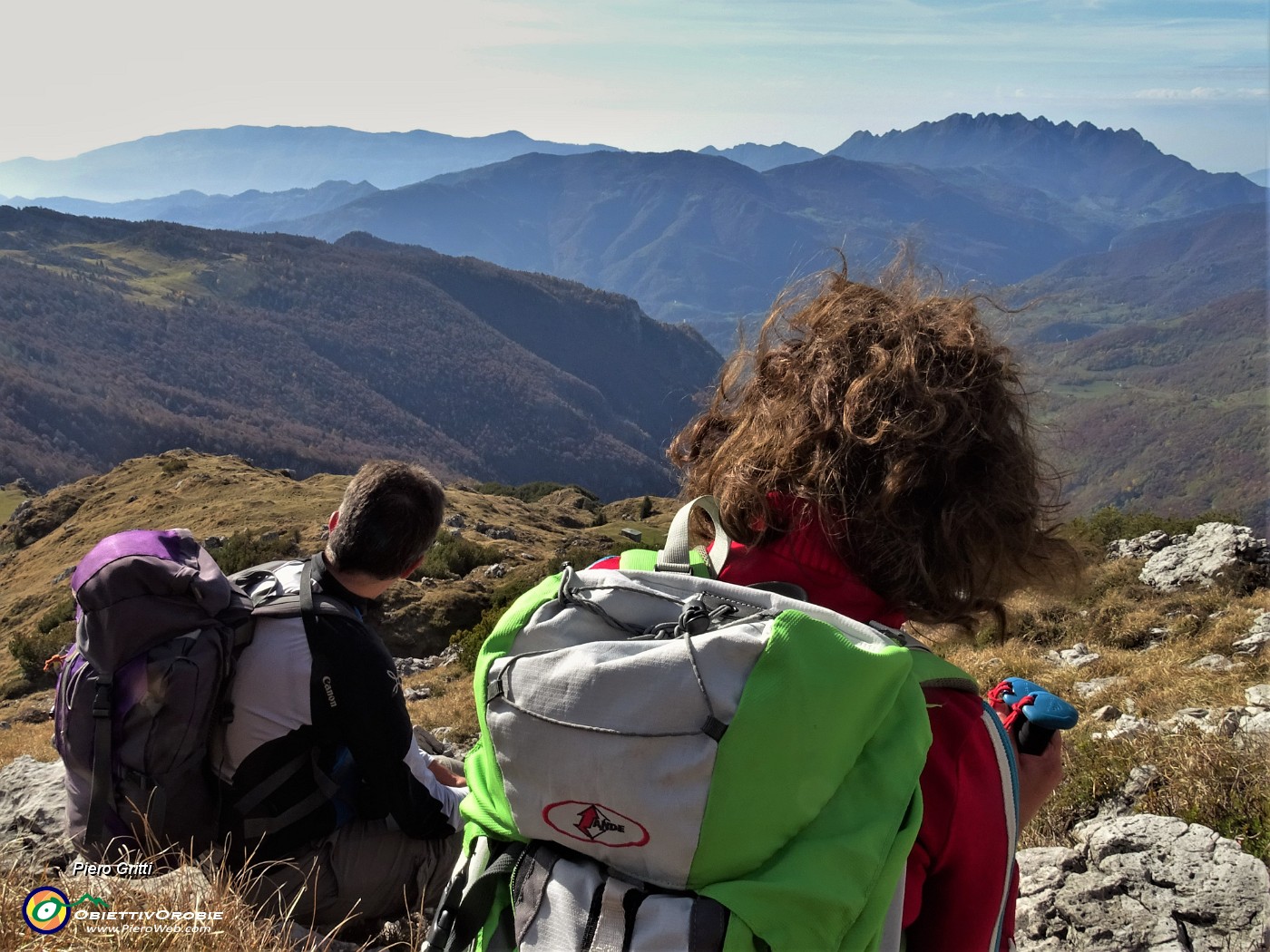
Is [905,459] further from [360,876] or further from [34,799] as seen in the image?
[34,799]

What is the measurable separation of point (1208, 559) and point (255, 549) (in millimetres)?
21349

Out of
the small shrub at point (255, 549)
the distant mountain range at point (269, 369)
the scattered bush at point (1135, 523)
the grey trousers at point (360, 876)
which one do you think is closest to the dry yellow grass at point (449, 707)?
the grey trousers at point (360, 876)

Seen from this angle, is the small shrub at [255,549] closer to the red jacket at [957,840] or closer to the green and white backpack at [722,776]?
the green and white backpack at [722,776]

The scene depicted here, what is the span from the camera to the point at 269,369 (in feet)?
493

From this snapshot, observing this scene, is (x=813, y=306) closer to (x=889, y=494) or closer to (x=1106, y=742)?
(x=889, y=494)

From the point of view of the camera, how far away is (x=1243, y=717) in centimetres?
437

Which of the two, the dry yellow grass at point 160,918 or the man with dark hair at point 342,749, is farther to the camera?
the man with dark hair at point 342,749

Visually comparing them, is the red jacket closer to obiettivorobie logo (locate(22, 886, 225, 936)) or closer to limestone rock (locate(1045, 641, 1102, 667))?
obiettivorobie logo (locate(22, 886, 225, 936))

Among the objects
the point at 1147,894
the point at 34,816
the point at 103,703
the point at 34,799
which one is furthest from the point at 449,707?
the point at 1147,894

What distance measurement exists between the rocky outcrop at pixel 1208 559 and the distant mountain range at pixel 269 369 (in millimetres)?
93686

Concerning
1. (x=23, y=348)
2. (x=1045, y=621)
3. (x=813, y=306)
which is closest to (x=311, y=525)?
(x=1045, y=621)

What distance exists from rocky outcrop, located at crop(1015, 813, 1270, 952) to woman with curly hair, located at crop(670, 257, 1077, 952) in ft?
4.73

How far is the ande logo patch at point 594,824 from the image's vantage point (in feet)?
4.67

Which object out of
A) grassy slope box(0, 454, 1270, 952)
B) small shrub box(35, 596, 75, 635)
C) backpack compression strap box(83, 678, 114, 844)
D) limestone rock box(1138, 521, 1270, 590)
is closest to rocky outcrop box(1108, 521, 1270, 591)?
limestone rock box(1138, 521, 1270, 590)
